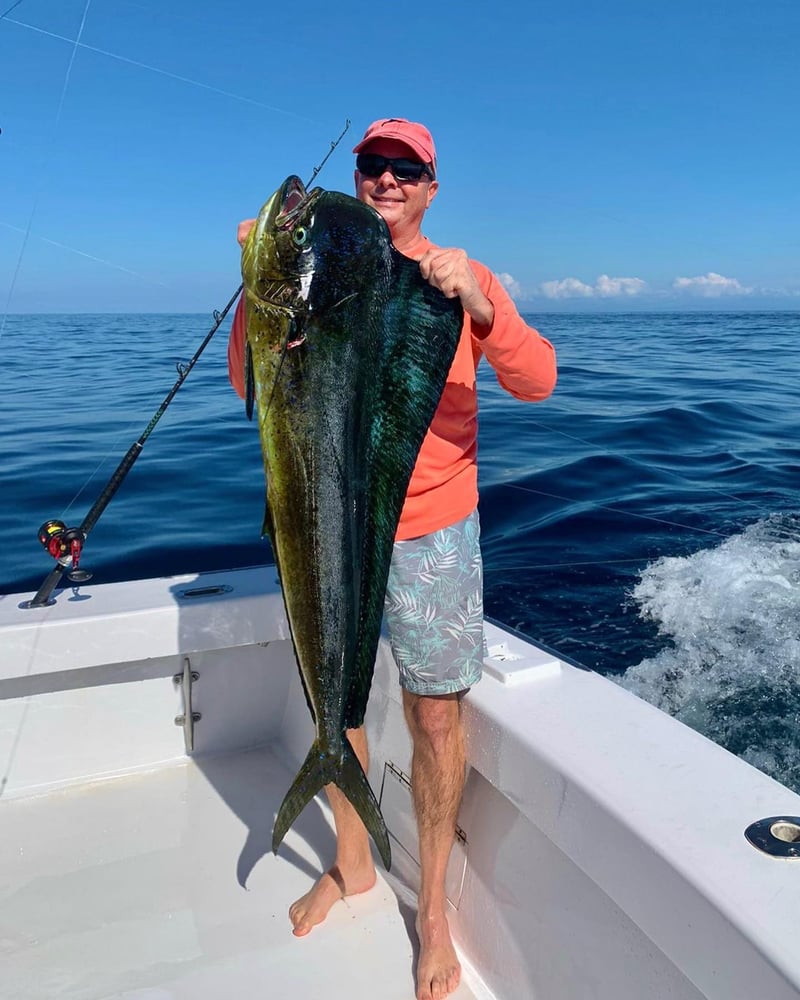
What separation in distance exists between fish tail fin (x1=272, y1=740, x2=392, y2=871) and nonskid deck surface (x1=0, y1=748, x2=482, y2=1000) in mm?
688

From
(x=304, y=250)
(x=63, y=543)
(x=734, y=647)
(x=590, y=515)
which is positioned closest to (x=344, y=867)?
(x=63, y=543)

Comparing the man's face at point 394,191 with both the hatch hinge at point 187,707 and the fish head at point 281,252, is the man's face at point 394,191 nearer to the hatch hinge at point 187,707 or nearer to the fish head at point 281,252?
the fish head at point 281,252

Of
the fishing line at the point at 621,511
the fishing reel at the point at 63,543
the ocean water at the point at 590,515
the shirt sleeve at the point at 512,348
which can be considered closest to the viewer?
the shirt sleeve at the point at 512,348

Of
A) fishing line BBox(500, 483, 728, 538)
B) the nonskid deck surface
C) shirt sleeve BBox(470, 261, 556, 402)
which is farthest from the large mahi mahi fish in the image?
fishing line BBox(500, 483, 728, 538)

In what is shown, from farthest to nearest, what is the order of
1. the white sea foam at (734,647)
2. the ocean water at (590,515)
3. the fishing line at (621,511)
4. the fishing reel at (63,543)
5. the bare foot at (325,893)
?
the fishing line at (621,511), the ocean water at (590,515), the white sea foam at (734,647), the fishing reel at (63,543), the bare foot at (325,893)

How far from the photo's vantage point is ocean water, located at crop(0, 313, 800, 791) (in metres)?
4.50

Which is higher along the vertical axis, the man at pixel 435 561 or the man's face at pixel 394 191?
the man's face at pixel 394 191

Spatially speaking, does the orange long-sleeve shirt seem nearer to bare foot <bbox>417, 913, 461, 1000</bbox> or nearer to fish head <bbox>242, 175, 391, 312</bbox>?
fish head <bbox>242, 175, 391, 312</bbox>

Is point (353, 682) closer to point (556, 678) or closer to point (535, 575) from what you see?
point (556, 678)

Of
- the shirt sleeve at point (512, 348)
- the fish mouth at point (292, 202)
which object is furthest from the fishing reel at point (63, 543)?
the fish mouth at point (292, 202)

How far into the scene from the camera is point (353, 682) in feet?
5.94

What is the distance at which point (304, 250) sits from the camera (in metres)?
1.49

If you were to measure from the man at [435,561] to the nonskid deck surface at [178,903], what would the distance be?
0.88 ft

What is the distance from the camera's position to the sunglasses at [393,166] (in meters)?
2.17
